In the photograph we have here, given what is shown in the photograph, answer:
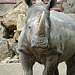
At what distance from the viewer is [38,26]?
214 cm

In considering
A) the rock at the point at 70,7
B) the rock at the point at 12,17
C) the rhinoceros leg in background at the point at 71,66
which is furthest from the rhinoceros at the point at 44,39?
the rock at the point at 12,17

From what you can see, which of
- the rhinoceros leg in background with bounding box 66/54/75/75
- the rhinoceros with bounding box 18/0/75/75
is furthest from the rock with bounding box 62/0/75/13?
the rhinoceros with bounding box 18/0/75/75

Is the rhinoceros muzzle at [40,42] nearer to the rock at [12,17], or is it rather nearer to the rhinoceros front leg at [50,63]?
the rhinoceros front leg at [50,63]

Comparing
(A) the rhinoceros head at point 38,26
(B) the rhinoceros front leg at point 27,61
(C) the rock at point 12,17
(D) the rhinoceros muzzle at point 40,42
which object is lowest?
(C) the rock at point 12,17

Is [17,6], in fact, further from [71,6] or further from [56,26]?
[56,26]

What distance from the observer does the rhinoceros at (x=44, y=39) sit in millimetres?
2131

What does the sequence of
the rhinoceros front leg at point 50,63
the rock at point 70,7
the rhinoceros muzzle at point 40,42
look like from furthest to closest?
1. the rock at point 70,7
2. the rhinoceros front leg at point 50,63
3. the rhinoceros muzzle at point 40,42

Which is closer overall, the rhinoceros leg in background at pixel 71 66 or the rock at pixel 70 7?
the rhinoceros leg in background at pixel 71 66

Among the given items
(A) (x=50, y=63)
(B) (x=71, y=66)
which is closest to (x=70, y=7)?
(B) (x=71, y=66)

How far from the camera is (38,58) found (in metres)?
2.59

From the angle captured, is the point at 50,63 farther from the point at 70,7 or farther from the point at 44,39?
the point at 70,7

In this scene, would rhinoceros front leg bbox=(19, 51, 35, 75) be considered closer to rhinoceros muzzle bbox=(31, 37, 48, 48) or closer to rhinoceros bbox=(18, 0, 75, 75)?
rhinoceros bbox=(18, 0, 75, 75)

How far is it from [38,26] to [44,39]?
0.48ft

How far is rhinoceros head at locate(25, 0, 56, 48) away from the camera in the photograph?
211 centimetres
